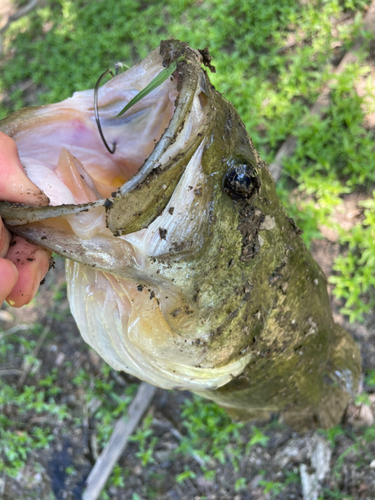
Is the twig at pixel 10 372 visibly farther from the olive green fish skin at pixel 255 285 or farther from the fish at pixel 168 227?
the fish at pixel 168 227

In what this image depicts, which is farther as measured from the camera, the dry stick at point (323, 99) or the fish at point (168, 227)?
the dry stick at point (323, 99)

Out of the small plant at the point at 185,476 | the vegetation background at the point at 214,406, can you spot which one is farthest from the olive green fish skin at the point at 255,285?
the small plant at the point at 185,476

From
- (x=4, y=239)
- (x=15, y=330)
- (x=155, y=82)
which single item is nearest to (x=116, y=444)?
(x=15, y=330)

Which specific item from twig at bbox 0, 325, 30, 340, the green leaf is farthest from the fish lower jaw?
twig at bbox 0, 325, 30, 340

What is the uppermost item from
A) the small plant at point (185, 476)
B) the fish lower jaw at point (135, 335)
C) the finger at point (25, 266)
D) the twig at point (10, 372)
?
the finger at point (25, 266)

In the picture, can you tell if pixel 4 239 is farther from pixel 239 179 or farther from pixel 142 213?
pixel 239 179

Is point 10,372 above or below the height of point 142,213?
below

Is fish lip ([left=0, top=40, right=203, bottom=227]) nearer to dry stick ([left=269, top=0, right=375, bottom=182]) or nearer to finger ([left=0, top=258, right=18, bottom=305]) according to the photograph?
finger ([left=0, top=258, right=18, bottom=305])
